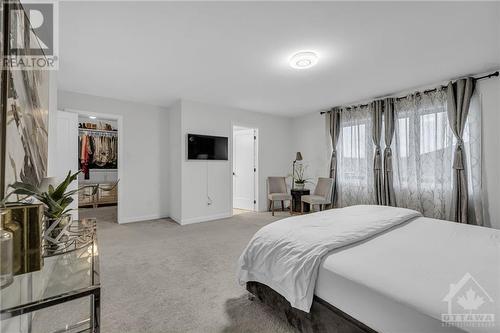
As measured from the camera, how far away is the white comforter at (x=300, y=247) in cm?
132

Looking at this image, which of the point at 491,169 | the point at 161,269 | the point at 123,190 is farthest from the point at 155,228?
the point at 491,169

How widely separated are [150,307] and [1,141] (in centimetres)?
152

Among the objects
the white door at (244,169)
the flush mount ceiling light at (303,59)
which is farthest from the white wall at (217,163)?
the flush mount ceiling light at (303,59)

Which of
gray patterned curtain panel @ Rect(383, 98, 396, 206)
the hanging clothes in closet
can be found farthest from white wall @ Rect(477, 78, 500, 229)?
the hanging clothes in closet

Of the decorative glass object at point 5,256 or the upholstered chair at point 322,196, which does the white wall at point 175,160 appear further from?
the decorative glass object at point 5,256

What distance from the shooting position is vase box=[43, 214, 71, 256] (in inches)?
44.3

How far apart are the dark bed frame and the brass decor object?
1.35m

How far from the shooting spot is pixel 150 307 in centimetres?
177

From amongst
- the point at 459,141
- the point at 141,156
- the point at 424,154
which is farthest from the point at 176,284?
the point at 459,141

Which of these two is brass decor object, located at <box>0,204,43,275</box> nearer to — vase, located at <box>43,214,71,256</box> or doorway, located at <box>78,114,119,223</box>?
vase, located at <box>43,214,71,256</box>

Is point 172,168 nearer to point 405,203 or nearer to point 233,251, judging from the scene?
point 233,251

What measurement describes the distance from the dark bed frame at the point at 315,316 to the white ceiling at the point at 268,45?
2.18 metres

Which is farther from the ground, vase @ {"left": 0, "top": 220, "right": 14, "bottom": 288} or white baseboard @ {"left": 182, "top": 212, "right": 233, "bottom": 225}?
vase @ {"left": 0, "top": 220, "right": 14, "bottom": 288}

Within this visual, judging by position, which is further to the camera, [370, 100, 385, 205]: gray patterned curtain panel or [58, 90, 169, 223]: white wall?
[58, 90, 169, 223]: white wall
